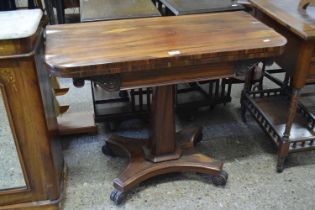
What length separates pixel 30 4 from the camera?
3.29m

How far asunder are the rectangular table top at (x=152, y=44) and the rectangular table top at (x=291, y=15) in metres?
0.12

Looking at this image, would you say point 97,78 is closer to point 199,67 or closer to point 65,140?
point 199,67

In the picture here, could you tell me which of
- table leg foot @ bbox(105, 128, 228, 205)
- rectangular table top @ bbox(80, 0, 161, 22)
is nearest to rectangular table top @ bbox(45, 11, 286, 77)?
rectangular table top @ bbox(80, 0, 161, 22)

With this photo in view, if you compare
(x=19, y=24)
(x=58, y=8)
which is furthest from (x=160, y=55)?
(x=58, y=8)

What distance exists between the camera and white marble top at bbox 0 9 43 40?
110cm

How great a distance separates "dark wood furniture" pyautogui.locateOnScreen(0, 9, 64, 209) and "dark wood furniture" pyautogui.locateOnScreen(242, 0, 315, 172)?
1.02m

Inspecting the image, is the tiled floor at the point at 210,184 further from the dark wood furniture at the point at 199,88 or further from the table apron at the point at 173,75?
the table apron at the point at 173,75

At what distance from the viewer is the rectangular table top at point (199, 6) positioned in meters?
1.81

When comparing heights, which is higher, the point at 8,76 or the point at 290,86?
the point at 8,76

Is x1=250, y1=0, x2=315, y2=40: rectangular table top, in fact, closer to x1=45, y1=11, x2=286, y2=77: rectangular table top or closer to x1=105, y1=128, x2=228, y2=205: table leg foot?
x1=45, y1=11, x2=286, y2=77: rectangular table top

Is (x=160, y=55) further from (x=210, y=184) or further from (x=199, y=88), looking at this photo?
(x=199, y=88)

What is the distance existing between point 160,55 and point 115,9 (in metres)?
0.85

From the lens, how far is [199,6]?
1876 millimetres

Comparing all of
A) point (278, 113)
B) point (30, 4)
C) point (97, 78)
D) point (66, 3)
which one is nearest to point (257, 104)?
point (278, 113)
